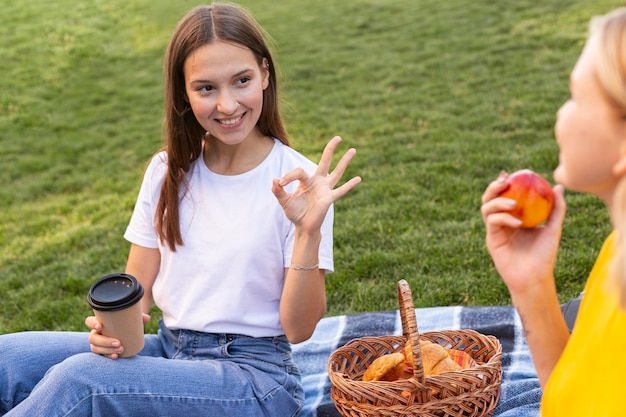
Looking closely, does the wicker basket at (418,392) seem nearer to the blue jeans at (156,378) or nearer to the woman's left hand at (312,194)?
the blue jeans at (156,378)

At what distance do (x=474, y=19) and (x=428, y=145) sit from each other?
4706mm

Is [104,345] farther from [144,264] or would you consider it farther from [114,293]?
[144,264]

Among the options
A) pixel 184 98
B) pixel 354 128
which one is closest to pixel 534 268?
pixel 184 98

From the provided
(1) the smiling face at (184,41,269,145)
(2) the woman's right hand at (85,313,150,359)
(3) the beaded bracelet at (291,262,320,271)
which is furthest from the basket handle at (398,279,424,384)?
(2) the woman's right hand at (85,313,150,359)

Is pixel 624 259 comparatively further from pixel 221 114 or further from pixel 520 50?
pixel 520 50

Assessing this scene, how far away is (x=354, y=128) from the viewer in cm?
761

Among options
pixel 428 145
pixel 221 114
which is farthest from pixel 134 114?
pixel 221 114

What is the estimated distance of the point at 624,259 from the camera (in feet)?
5.00

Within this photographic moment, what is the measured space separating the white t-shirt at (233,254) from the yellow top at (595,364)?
48.2 inches

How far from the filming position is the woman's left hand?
2.62 m

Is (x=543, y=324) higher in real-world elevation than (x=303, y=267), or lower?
higher

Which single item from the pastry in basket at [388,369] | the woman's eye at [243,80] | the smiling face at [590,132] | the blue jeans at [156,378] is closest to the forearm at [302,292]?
the blue jeans at [156,378]

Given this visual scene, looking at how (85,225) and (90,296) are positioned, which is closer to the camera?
(90,296)

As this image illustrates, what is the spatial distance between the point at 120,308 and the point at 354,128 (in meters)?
5.26
